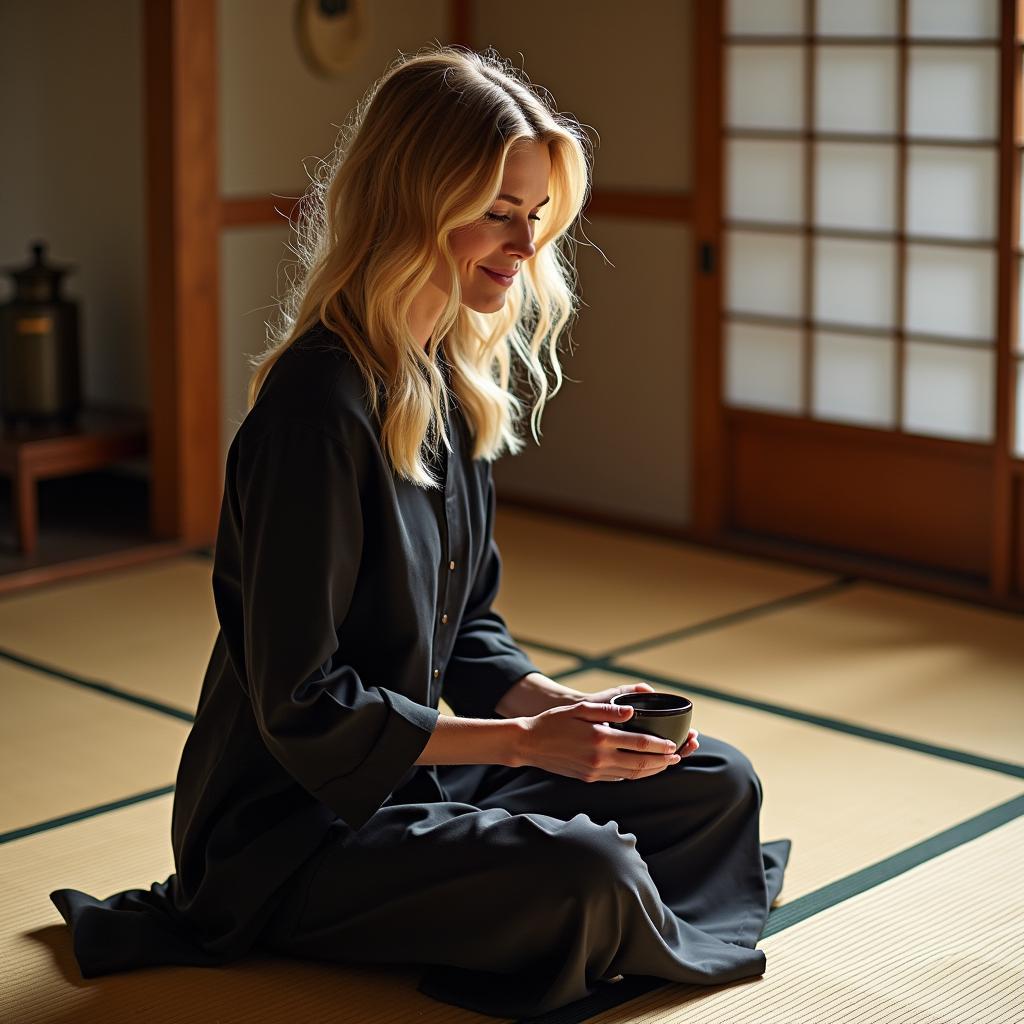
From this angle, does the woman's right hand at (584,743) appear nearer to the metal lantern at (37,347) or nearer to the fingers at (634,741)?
the fingers at (634,741)

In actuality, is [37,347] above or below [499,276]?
below

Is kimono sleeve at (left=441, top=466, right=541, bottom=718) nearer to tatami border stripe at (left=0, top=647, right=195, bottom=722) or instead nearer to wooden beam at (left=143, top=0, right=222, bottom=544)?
tatami border stripe at (left=0, top=647, right=195, bottom=722)

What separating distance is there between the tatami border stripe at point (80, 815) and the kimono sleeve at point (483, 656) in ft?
2.66

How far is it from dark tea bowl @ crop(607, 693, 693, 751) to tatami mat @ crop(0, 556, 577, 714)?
5.07 feet

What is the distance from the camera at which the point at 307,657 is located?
2074mm

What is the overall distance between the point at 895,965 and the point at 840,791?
2.42ft

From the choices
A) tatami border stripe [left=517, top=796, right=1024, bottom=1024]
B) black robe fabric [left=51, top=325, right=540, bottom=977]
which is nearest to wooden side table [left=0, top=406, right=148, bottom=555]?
black robe fabric [left=51, top=325, right=540, bottom=977]

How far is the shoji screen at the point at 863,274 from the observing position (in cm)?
442

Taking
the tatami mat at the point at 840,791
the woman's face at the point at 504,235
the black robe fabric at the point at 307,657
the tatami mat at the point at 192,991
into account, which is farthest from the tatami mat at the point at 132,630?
the woman's face at the point at 504,235

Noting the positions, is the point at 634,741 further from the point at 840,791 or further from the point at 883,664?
the point at 883,664

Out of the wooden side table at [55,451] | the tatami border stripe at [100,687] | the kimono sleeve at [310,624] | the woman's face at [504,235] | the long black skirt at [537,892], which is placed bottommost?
the tatami border stripe at [100,687]

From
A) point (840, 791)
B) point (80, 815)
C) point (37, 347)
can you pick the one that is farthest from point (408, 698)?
point (37, 347)

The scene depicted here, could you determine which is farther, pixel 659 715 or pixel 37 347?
pixel 37 347

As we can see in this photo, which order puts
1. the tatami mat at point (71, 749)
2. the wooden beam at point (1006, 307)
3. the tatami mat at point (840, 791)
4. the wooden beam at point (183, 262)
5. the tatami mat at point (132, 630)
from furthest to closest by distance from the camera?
1. the wooden beam at point (183, 262)
2. the wooden beam at point (1006, 307)
3. the tatami mat at point (132, 630)
4. the tatami mat at point (71, 749)
5. the tatami mat at point (840, 791)
